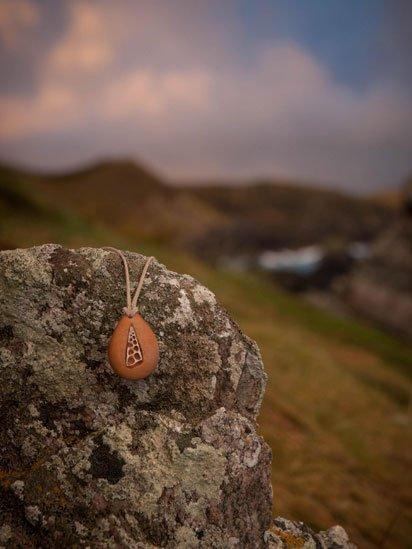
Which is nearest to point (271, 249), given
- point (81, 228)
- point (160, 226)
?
point (160, 226)

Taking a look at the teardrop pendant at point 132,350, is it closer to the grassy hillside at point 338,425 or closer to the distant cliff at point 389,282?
the grassy hillside at point 338,425

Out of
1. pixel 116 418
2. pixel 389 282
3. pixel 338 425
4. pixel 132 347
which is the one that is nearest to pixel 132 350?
→ pixel 132 347

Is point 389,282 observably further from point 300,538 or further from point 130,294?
point 130,294

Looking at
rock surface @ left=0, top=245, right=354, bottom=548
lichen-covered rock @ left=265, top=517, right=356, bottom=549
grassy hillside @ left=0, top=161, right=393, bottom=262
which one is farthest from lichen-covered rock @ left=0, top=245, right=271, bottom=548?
grassy hillside @ left=0, top=161, right=393, bottom=262

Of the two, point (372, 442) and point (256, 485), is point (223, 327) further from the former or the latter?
point (372, 442)

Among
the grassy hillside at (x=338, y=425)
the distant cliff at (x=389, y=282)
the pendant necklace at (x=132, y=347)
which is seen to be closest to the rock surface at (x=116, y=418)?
the pendant necklace at (x=132, y=347)

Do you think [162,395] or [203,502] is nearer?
[203,502]

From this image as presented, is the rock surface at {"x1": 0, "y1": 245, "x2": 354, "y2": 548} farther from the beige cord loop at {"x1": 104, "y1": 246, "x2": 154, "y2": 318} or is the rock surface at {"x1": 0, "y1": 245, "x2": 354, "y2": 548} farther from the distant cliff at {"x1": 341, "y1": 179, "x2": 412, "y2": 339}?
the distant cliff at {"x1": 341, "y1": 179, "x2": 412, "y2": 339}
